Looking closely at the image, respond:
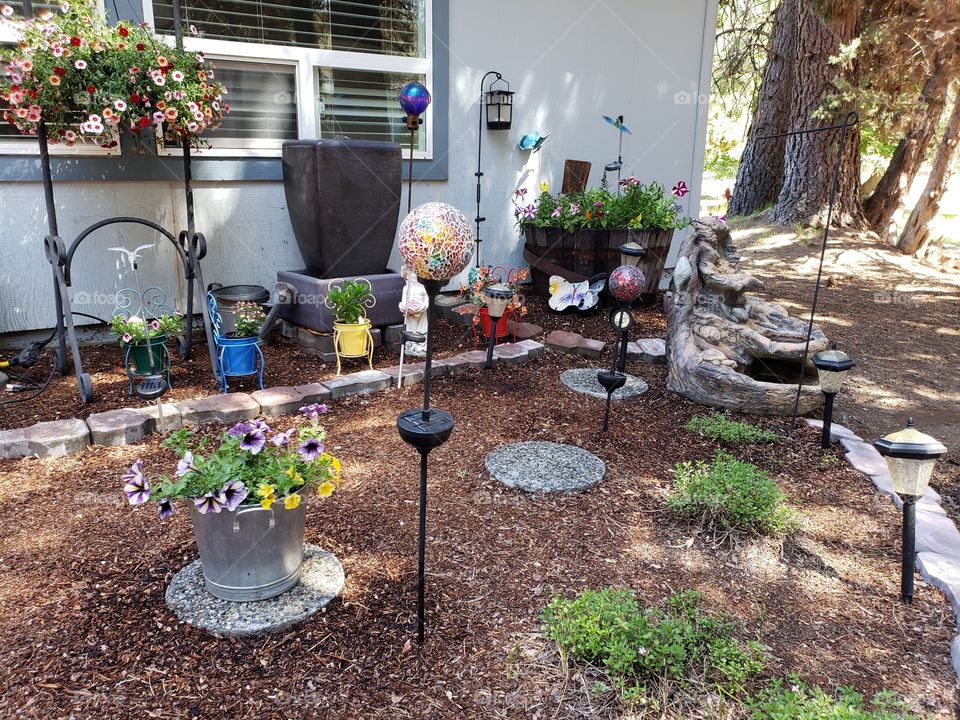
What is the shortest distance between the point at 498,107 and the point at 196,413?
3631 millimetres

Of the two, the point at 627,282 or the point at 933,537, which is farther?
the point at 627,282

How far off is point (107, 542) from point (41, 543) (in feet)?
0.76

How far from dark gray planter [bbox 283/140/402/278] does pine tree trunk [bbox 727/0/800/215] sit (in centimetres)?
734

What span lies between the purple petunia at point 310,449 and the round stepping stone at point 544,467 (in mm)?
1149

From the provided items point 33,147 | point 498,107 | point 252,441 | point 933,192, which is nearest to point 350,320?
point 33,147

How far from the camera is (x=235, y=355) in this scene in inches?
151

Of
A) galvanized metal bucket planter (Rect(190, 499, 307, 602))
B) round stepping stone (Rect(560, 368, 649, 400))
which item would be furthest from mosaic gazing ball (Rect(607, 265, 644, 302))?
galvanized metal bucket planter (Rect(190, 499, 307, 602))

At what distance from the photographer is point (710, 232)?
15.7ft

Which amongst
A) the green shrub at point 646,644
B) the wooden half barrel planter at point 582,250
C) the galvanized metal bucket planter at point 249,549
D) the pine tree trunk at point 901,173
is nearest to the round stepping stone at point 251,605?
the galvanized metal bucket planter at point 249,549

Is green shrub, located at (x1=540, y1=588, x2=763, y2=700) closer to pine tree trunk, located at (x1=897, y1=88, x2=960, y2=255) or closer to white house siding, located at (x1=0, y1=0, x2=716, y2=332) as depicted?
white house siding, located at (x1=0, y1=0, x2=716, y2=332)

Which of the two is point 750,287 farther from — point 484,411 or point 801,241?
point 801,241

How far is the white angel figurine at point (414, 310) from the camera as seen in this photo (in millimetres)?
4504

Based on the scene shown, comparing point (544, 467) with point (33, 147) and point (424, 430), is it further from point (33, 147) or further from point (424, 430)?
point (33, 147)

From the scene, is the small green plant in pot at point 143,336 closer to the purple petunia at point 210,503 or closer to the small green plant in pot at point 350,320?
the small green plant in pot at point 350,320
